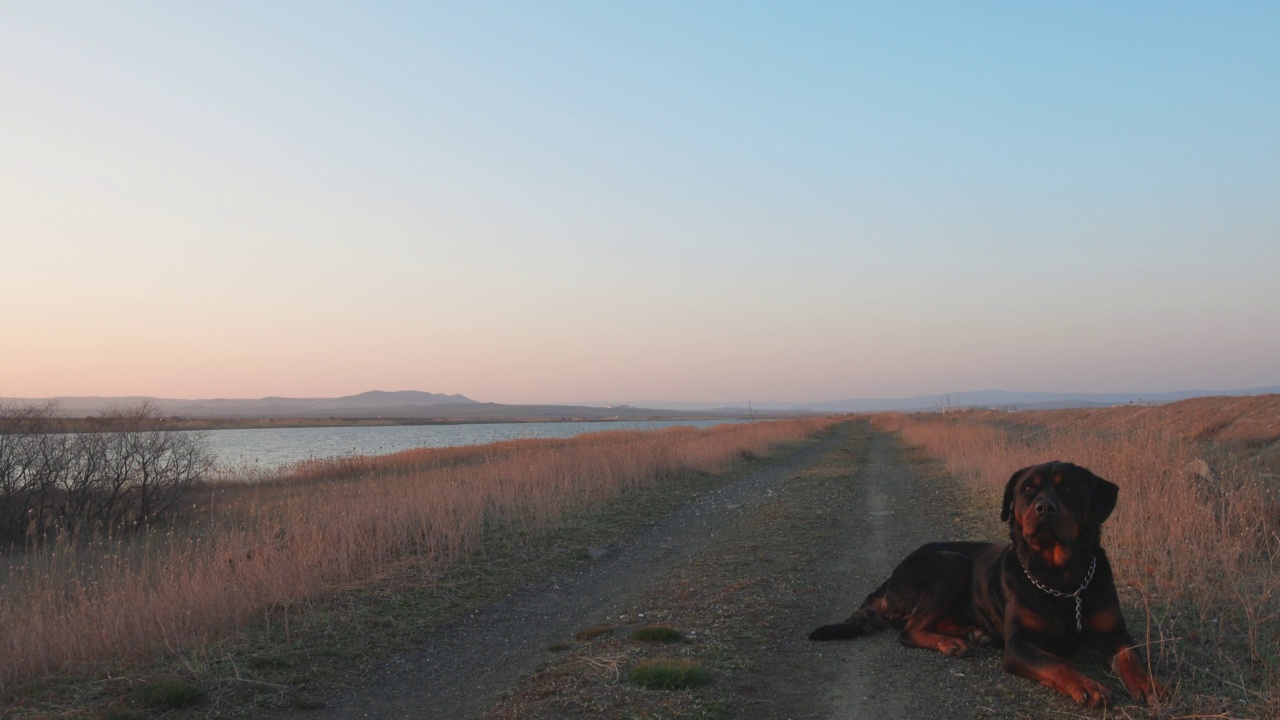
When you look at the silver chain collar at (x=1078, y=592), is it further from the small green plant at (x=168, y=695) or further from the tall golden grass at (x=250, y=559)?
the tall golden grass at (x=250, y=559)

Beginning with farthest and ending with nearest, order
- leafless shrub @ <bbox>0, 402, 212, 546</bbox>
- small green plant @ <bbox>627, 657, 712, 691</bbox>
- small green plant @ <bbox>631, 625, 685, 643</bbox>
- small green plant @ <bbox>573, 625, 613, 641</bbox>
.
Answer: leafless shrub @ <bbox>0, 402, 212, 546</bbox>, small green plant @ <bbox>573, 625, 613, 641</bbox>, small green plant @ <bbox>631, 625, 685, 643</bbox>, small green plant @ <bbox>627, 657, 712, 691</bbox>

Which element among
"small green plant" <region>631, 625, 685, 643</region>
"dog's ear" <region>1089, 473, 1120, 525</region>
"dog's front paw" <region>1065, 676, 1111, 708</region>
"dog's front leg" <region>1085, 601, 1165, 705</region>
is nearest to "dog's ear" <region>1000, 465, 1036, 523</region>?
"dog's ear" <region>1089, 473, 1120, 525</region>

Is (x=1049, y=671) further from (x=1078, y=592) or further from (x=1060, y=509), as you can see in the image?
(x=1060, y=509)

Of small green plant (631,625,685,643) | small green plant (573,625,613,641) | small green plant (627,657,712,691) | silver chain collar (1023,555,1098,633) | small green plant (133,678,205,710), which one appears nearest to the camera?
silver chain collar (1023,555,1098,633)

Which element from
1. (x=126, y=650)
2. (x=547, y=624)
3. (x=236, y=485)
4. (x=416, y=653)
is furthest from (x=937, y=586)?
(x=236, y=485)

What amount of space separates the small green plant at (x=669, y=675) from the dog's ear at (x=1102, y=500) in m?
2.57

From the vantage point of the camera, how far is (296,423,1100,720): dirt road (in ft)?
15.1

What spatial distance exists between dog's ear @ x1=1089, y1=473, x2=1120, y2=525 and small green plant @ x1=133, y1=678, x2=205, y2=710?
5.86 meters

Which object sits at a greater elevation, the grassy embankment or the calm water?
the grassy embankment

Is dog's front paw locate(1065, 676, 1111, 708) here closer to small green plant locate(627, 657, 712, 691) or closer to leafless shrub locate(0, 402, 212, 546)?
small green plant locate(627, 657, 712, 691)

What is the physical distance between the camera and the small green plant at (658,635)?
238 inches

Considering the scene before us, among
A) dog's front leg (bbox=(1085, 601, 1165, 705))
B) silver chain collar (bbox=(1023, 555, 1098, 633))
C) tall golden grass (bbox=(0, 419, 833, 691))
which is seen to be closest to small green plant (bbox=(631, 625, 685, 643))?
silver chain collar (bbox=(1023, 555, 1098, 633))

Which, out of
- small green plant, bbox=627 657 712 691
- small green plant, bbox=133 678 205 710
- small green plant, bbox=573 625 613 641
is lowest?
small green plant, bbox=573 625 613 641

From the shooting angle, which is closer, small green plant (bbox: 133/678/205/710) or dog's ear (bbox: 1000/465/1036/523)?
dog's ear (bbox: 1000/465/1036/523)
